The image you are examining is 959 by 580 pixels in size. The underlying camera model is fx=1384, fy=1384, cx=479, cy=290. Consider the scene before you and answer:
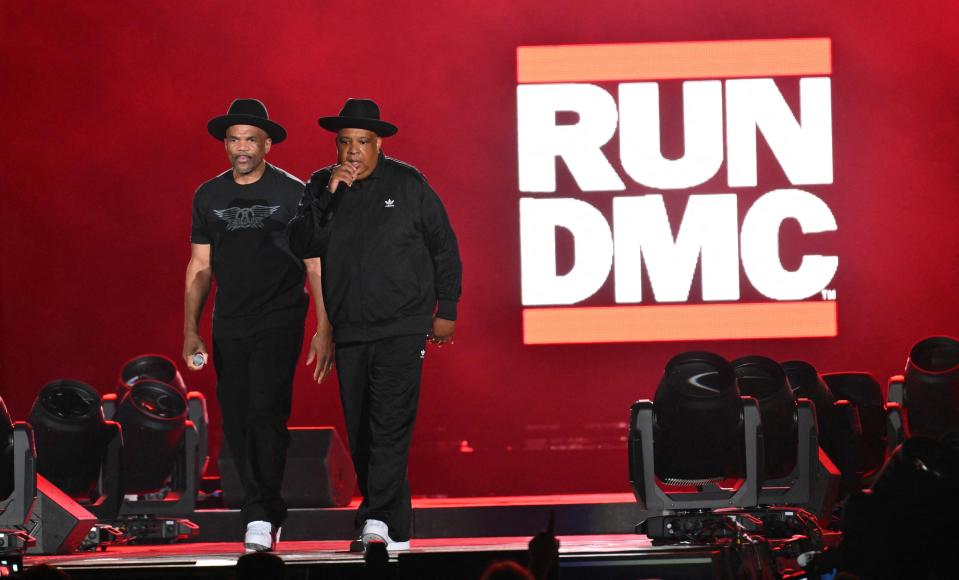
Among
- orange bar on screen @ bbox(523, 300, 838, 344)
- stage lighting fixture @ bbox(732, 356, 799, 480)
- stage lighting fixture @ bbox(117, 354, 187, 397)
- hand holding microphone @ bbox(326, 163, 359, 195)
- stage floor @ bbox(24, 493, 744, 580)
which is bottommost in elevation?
stage floor @ bbox(24, 493, 744, 580)

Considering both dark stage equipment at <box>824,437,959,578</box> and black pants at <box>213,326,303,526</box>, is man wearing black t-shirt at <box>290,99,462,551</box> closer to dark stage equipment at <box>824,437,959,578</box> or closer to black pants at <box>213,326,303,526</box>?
black pants at <box>213,326,303,526</box>

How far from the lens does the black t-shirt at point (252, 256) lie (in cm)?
534

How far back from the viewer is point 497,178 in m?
8.80

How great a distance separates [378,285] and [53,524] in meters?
1.68

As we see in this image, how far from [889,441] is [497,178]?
3.15 m

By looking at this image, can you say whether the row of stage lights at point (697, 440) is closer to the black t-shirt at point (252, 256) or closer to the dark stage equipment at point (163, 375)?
the dark stage equipment at point (163, 375)

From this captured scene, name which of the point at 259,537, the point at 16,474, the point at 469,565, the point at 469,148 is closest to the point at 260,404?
the point at 259,537

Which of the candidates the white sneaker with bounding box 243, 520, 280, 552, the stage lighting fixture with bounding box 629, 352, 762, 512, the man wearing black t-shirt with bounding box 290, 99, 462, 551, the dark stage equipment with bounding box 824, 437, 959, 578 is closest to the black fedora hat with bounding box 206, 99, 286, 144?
the man wearing black t-shirt with bounding box 290, 99, 462, 551

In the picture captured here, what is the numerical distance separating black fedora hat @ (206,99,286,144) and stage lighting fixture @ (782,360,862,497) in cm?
271

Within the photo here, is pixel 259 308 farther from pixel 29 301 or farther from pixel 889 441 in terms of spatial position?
pixel 29 301

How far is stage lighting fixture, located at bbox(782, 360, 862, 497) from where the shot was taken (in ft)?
21.5

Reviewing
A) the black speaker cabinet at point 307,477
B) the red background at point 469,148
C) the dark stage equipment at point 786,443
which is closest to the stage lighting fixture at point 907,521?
the dark stage equipment at point 786,443

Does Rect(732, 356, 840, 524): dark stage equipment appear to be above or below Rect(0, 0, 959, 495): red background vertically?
below

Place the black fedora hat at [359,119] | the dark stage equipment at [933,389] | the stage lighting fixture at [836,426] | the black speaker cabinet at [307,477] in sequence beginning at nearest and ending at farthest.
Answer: the black fedora hat at [359,119] → the dark stage equipment at [933,389] → the stage lighting fixture at [836,426] → the black speaker cabinet at [307,477]
